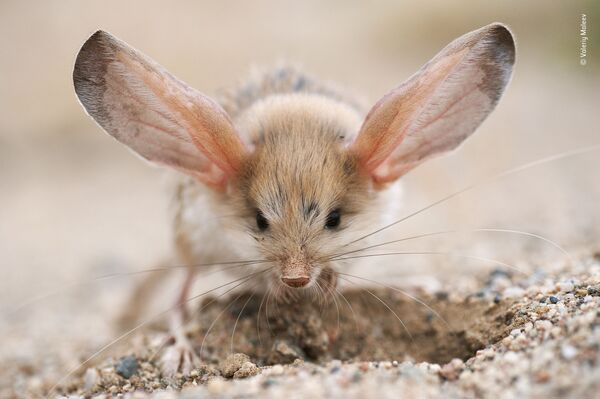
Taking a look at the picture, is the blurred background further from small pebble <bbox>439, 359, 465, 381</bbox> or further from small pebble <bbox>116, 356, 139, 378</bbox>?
small pebble <bbox>116, 356, 139, 378</bbox>

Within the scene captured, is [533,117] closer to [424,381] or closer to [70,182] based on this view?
[70,182]

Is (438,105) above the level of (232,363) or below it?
above

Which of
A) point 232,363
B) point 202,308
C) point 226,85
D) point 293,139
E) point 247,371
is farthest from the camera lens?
point 226,85

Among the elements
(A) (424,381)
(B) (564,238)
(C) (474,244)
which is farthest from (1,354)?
(B) (564,238)

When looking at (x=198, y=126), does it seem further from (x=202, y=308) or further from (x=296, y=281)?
(x=202, y=308)

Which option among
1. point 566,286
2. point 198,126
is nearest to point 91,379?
point 198,126
